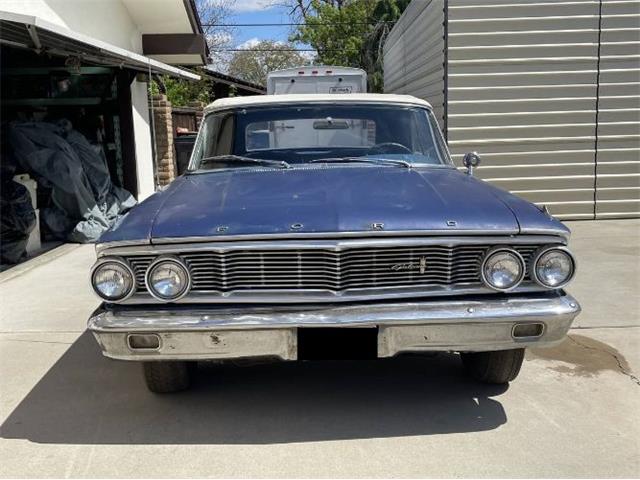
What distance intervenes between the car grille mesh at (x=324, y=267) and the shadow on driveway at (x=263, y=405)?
778mm

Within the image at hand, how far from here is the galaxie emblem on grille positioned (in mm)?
3309

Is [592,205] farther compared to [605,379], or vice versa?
[592,205]

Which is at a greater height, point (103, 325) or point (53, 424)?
point (103, 325)

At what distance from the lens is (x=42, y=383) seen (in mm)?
4293

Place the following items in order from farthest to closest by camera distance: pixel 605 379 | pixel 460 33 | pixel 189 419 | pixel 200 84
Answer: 1. pixel 200 84
2. pixel 460 33
3. pixel 605 379
4. pixel 189 419

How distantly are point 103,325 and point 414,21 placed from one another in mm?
10420

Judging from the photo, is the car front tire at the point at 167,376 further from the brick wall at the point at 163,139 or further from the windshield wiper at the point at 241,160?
the brick wall at the point at 163,139

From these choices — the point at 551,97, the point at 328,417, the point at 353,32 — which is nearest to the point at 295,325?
the point at 328,417

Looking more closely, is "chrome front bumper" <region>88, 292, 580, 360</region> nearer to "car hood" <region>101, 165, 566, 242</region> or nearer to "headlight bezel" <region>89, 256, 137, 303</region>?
"headlight bezel" <region>89, 256, 137, 303</region>

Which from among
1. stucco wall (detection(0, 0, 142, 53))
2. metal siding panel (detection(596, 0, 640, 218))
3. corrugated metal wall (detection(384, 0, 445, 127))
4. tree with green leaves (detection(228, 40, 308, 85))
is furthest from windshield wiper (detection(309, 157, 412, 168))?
tree with green leaves (detection(228, 40, 308, 85))

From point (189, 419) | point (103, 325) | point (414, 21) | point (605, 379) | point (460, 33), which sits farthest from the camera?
point (414, 21)

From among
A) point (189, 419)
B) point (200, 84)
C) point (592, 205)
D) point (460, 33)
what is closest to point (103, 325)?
point (189, 419)

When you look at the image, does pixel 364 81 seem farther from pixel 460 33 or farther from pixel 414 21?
pixel 460 33

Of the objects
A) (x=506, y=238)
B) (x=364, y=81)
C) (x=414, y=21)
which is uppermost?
(x=414, y=21)
